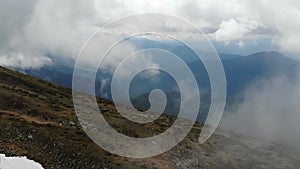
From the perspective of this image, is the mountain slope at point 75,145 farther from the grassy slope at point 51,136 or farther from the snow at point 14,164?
the snow at point 14,164

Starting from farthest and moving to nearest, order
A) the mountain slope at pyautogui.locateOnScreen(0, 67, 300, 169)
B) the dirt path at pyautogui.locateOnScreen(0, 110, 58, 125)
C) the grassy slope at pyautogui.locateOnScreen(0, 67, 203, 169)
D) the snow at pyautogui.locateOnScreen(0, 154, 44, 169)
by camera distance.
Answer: the dirt path at pyautogui.locateOnScreen(0, 110, 58, 125) → the mountain slope at pyautogui.locateOnScreen(0, 67, 300, 169) → the grassy slope at pyautogui.locateOnScreen(0, 67, 203, 169) → the snow at pyautogui.locateOnScreen(0, 154, 44, 169)

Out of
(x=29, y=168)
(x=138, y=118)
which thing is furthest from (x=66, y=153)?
(x=138, y=118)

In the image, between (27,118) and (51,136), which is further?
(27,118)

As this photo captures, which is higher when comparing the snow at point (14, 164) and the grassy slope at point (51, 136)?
the grassy slope at point (51, 136)

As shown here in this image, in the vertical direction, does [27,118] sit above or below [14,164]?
above

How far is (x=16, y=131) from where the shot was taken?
92125 mm

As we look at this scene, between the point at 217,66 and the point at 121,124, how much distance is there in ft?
336

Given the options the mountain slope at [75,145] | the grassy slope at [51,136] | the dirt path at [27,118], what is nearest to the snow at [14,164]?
the mountain slope at [75,145]

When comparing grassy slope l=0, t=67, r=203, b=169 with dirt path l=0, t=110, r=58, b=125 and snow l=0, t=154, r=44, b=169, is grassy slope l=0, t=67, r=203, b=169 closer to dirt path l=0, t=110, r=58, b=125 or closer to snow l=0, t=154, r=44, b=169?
dirt path l=0, t=110, r=58, b=125

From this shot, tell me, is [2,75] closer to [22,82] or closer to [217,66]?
[22,82]

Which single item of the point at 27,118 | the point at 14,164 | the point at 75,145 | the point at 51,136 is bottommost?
the point at 14,164

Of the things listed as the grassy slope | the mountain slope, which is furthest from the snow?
the grassy slope

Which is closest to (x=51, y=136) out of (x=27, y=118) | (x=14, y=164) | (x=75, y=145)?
(x=75, y=145)

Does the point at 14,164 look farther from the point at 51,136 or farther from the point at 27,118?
the point at 27,118
